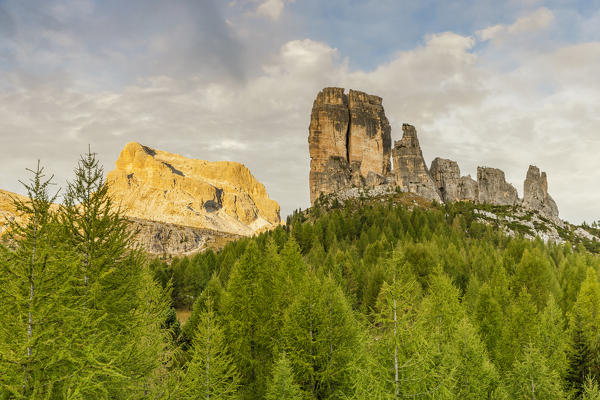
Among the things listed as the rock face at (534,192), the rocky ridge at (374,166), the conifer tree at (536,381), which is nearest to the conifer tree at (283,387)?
the conifer tree at (536,381)

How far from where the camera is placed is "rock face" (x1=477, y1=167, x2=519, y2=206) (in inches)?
7475

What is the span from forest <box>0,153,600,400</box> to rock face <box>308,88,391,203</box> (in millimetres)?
142797

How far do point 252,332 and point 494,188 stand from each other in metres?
199

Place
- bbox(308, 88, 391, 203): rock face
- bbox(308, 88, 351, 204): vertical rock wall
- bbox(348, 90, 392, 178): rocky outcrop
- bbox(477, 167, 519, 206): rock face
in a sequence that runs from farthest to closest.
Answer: bbox(348, 90, 392, 178): rocky outcrop, bbox(477, 167, 519, 206): rock face, bbox(308, 88, 391, 203): rock face, bbox(308, 88, 351, 204): vertical rock wall

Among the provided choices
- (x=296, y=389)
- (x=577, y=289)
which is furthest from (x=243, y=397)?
(x=577, y=289)

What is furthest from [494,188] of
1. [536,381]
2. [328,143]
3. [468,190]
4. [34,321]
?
[34,321]

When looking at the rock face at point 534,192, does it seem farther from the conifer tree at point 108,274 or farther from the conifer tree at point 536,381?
the conifer tree at point 108,274

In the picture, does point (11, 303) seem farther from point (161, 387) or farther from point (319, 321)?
point (319, 321)

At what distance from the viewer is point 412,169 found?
596 feet

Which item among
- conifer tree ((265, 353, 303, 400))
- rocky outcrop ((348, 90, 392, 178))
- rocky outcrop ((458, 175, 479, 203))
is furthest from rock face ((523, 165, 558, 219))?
conifer tree ((265, 353, 303, 400))

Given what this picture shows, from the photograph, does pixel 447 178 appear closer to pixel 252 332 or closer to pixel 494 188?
pixel 494 188

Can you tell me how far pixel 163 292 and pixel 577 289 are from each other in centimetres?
5091

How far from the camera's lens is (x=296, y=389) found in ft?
54.9

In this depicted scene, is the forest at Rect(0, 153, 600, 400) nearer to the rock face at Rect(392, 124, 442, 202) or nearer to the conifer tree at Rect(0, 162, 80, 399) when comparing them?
the conifer tree at Rect(0, 162, 80, 399)
